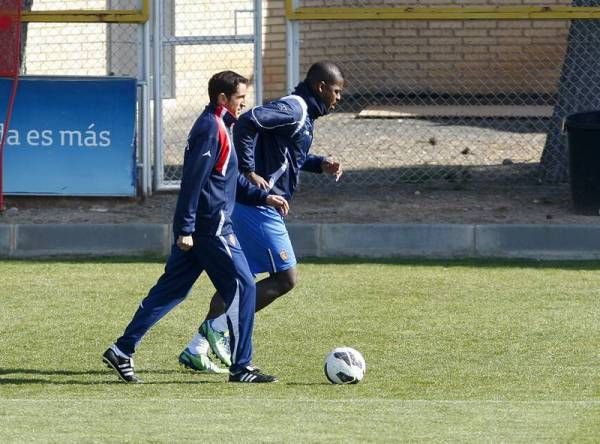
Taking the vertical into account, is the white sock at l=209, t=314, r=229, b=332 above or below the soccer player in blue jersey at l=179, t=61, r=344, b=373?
below

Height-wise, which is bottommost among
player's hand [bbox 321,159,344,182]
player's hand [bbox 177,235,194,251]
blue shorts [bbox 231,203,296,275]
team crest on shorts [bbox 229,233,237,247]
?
blue shorts [bbox 231,203,296,275]

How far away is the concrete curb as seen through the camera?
1194cm

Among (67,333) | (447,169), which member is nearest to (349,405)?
(67,333)

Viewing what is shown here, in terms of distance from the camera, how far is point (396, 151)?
1566 centimetres

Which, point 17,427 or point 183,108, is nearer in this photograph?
point 17,427

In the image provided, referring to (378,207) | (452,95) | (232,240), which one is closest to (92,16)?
(378,207)

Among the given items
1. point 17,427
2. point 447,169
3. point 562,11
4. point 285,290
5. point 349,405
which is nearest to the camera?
point 17,427

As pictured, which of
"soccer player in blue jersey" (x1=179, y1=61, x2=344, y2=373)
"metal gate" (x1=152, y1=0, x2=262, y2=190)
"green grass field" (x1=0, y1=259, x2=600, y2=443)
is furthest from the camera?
"metal gate" (x1=152, y1=0, x2=262, y2=190)

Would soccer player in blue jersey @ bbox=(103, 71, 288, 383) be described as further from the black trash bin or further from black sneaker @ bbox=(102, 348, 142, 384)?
the black trash bin

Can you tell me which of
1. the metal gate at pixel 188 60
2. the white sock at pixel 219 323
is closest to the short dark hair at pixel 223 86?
the white sock at pixel 219 323

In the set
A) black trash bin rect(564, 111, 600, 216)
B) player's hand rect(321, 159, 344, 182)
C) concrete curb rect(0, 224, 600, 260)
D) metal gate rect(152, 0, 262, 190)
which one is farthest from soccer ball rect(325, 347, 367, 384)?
metal gate rect(152, 0, 262, 190)

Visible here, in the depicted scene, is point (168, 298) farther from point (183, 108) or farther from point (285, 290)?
point (183, 108)

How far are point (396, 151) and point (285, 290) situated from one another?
753 centimetres

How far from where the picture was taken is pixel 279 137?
817 centimetres
